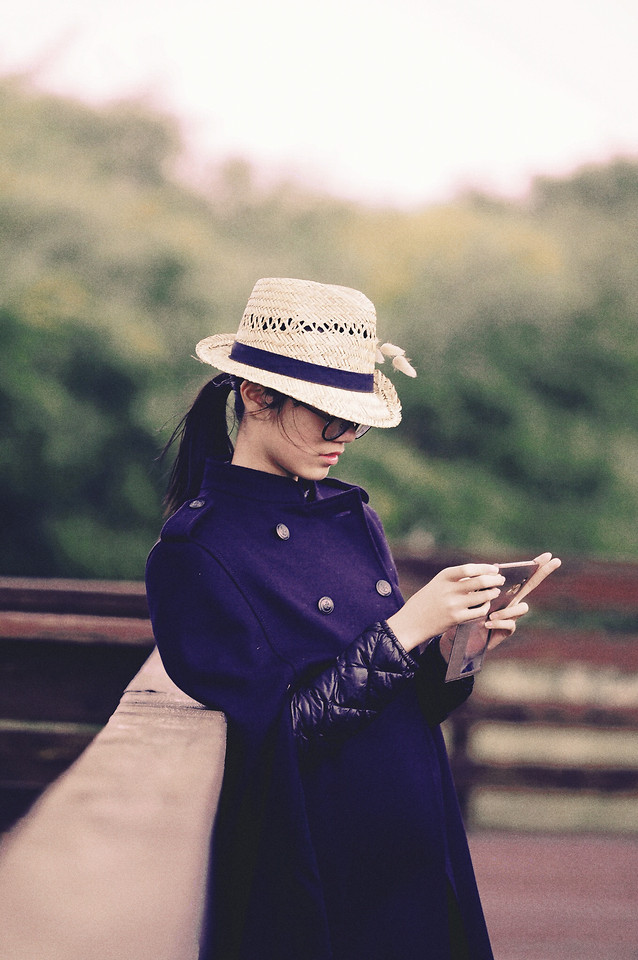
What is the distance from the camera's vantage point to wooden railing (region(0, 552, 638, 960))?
73cm

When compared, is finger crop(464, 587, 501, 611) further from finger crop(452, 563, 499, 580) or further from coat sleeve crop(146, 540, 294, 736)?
coat sleeve crop(146, 540, 294, 736)

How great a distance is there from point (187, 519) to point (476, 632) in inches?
17.4

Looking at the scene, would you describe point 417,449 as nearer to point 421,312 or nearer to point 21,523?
point 421,312

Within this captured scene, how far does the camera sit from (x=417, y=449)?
11.1 m

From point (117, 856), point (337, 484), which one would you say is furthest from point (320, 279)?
point (117, 856)

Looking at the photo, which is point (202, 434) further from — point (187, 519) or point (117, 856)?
point (117, 856)

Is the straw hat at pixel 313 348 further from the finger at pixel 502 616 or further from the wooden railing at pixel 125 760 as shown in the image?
the wooden railing at pixel 125 760

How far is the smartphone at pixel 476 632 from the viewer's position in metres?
1.35

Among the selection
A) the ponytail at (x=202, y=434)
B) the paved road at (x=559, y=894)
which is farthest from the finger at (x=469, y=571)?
the paved road at (x=559, y=894)

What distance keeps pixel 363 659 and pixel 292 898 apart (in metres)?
0.31

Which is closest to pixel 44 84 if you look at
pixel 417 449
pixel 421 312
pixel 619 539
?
pixel 421 312

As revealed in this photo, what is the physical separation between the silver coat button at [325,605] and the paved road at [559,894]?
166 cm

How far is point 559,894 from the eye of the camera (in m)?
3.04

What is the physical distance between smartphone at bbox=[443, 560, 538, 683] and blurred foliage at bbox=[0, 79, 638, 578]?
25.6 ft
